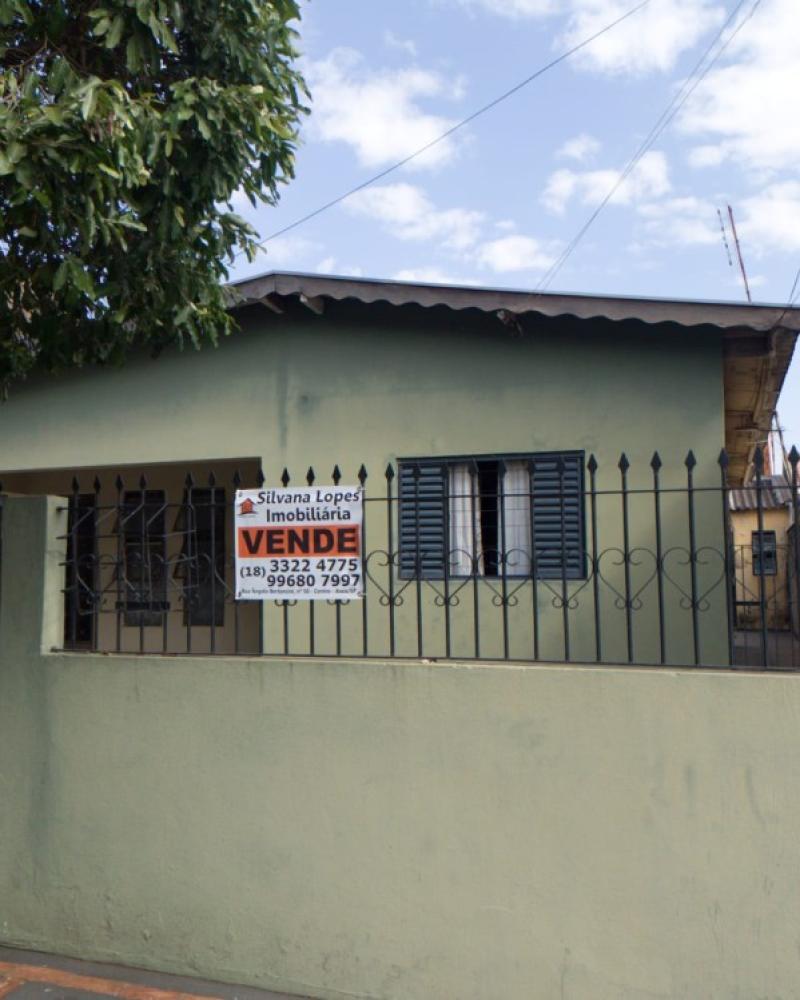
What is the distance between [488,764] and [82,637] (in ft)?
25.4

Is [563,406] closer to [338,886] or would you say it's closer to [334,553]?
[334,553]

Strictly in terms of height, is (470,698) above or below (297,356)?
below

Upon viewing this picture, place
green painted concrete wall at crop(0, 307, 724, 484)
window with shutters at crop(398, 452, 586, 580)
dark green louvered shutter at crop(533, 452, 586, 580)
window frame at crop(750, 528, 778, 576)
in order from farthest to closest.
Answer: window with shutters at crop(398, 452, 586, 580)
dark green louvered shutter at crop(533, 452, 586, 580)
green painted concrete wall at crop(0, 307, 724, 484)
window frame at crop(750, 528, 778, 576)

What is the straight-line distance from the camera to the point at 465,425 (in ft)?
25.7

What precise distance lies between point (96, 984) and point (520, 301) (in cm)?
551

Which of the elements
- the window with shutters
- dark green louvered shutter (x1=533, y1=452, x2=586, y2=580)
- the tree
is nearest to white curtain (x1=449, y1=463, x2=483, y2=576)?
→ the window with shutters

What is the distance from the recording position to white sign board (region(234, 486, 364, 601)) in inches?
166

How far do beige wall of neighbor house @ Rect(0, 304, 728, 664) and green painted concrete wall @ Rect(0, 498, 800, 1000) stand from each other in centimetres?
298

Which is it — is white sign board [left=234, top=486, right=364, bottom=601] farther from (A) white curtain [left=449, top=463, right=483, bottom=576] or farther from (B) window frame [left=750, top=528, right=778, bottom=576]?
(A) white curtain [left=449, top=463, right=483, bottom=576]

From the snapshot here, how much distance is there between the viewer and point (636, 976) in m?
3.62

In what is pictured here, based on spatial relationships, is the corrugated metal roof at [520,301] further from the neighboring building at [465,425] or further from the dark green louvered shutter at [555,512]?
the dark green louvered shutter at [555,512]

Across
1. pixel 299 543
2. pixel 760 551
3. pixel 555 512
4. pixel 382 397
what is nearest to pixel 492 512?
pixel 555 512

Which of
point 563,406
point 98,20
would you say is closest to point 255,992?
point 98,20

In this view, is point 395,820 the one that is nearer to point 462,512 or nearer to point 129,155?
point 129,155
